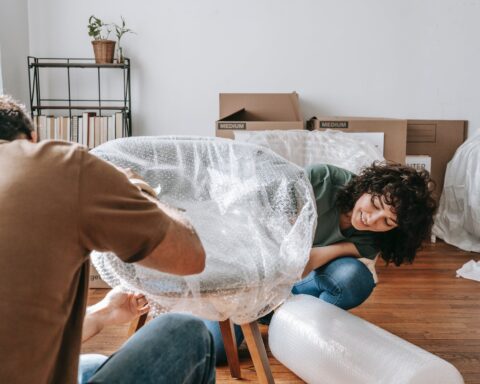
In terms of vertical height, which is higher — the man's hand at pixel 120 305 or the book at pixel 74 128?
the book at pixel 74 128

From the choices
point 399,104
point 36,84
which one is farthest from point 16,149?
point 399,104

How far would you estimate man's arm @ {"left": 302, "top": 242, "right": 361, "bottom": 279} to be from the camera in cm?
167

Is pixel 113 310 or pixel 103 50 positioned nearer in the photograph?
pixel 113 310

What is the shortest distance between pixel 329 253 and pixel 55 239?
118 cm

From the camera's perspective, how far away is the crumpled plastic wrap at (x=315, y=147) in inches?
104

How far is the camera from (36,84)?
11.0 ft

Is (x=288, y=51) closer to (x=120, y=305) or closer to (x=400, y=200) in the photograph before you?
(x=400, y=200)

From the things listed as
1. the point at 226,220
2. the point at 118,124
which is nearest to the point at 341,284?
the point at 226,220

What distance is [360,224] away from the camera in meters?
1.63

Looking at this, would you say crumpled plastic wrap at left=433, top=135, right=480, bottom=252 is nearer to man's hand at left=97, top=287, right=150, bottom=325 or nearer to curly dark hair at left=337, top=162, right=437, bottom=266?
curly dark hair at left=337, top=162, right=437, bottom=266

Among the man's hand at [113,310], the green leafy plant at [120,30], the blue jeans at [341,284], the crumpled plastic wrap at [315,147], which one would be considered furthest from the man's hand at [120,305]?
the green leafy plant at [120,30]

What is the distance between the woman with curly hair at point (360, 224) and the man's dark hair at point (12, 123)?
38.5 inches

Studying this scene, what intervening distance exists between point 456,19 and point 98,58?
2.14 meters

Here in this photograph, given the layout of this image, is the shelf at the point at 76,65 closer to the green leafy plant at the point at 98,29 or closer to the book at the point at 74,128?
the green leafy plant at the point at 98,29
